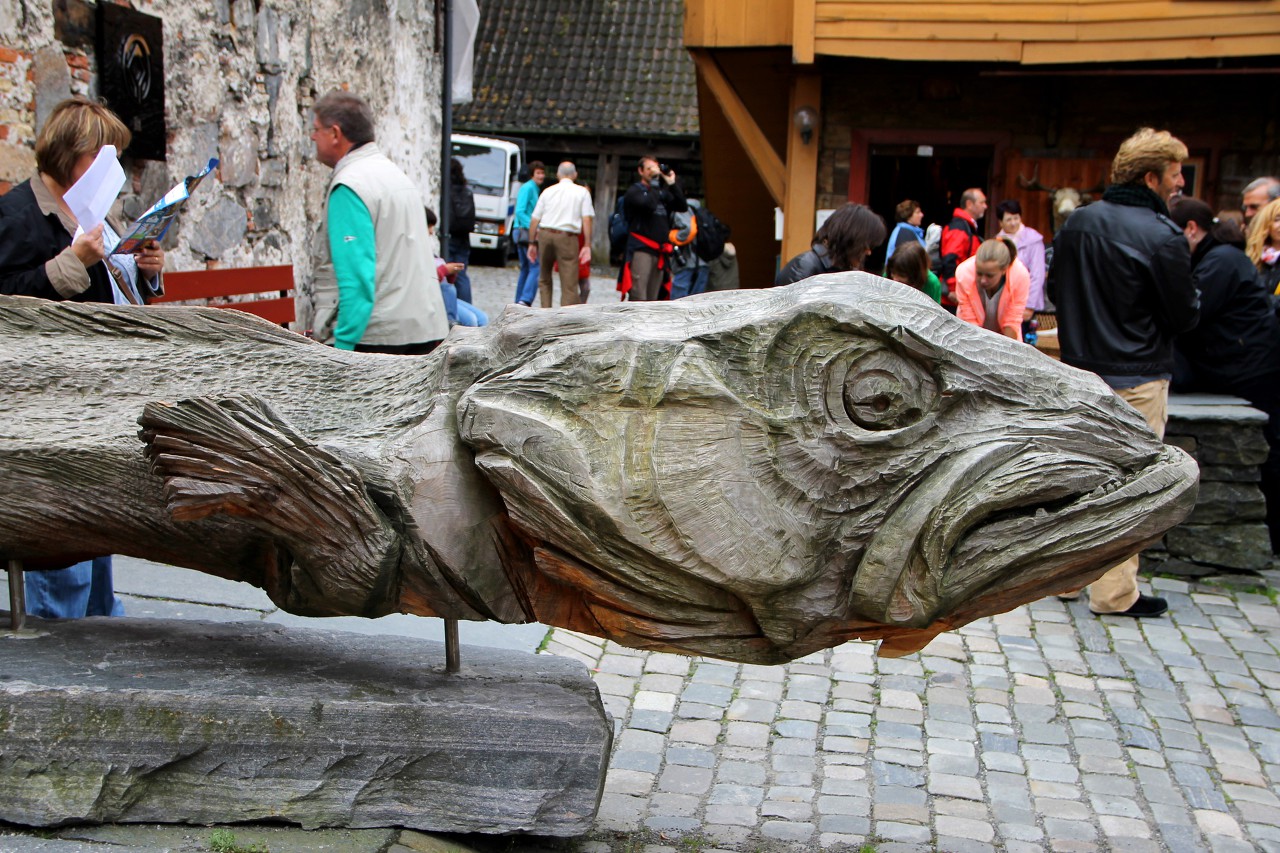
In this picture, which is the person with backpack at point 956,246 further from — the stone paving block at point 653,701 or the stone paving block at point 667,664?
the stone paving block at point 653,701

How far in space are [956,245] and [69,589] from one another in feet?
25.6

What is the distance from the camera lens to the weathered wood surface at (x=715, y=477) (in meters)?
2.45

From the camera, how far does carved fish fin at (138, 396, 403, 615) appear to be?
2.49 m

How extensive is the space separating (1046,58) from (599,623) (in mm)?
10182

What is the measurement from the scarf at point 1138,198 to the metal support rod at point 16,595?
4429 millimetres

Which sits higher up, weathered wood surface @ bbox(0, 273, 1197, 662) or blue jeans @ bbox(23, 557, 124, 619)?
weathered wood surface @ bbox(0, 273, 1197, 662)

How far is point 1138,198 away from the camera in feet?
17.4

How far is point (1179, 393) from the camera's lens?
22.4ft

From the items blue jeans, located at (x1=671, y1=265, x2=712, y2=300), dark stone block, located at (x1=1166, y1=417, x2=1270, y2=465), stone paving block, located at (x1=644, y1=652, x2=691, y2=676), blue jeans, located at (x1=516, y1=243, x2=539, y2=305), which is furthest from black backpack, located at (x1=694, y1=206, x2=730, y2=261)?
stone paving block, located at (x1=644, y1=652, x2=691, y2=676)

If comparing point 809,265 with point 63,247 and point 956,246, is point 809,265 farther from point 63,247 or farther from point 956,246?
point 956,246

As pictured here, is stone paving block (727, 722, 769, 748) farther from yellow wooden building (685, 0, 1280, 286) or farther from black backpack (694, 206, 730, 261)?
black backpack (694, 206, 730, 261)

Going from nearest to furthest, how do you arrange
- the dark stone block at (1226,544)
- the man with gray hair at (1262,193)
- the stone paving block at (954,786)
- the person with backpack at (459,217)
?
1. the stone paving block at (954,786)
2. the dark stone block at (1226,544)
3. the man with gray hair at (1262,193)
4. the person with backpack at (459,217)

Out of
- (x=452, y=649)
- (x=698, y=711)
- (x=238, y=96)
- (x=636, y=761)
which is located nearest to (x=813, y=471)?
(x=452, y=649)

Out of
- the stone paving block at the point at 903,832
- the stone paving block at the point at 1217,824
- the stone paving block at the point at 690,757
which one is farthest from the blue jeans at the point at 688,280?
the stone paving block at the point at 903,832
